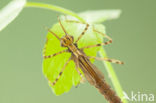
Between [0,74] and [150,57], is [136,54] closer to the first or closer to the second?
[150,57]

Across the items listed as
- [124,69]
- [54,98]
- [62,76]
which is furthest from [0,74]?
[62,76]

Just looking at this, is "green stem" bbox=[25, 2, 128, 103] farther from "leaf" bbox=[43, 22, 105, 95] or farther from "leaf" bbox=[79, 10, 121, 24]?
"leaf" bbox=[79, 10, 121, 24]

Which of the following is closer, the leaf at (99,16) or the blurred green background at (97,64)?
the leaf at (99,16)

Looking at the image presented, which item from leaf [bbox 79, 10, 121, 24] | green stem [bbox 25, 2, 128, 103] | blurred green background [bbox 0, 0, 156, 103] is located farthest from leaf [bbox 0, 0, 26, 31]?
blurred green background [bbox 0, 0, 156, 103]

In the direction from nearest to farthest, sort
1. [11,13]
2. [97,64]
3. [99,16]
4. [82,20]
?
[11,13] → [82,20] → [99,16] → [97,64]

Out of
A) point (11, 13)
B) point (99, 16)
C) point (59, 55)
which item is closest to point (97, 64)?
point (99, 16)

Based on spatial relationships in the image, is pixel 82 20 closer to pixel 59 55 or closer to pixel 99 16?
pixel 59 55

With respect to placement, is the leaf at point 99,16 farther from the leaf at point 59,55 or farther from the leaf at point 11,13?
the leaf at point 11,13

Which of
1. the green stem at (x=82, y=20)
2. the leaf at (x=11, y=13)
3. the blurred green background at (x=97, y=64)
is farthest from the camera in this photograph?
the blurred green background at (x=97, y=64)

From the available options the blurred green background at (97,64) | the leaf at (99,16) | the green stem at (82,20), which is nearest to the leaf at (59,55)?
the green stem at (82,20)
